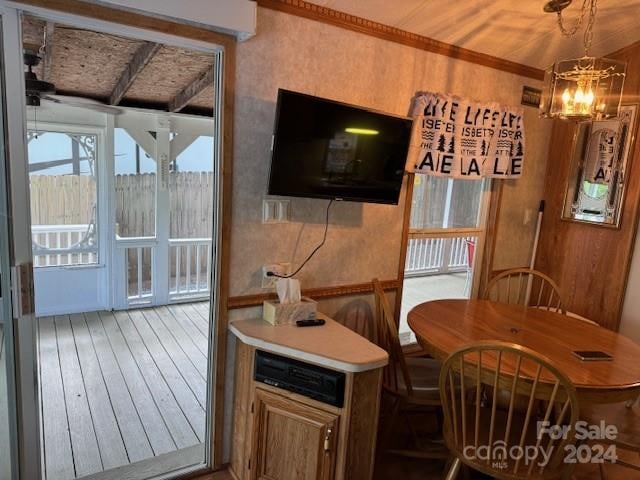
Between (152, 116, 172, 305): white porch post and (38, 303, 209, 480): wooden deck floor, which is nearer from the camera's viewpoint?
(38, 303, 209, 480): wooden deck floor

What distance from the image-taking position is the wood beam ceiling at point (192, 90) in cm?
330

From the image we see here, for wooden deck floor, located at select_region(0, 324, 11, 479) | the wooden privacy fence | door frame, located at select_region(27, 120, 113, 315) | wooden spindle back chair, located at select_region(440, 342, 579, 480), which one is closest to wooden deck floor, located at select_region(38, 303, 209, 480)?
door frame, located at select_region(27, 120, 113, 315)

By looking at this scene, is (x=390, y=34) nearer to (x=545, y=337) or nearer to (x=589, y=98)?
(x=589, y=98)

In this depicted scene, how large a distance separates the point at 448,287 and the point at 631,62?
2.01m

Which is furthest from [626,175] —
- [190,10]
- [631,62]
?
[190,10]

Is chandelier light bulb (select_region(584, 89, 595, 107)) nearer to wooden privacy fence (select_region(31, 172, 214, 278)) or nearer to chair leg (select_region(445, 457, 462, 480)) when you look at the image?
chair leg (select_region(445, 457, 462, 480))

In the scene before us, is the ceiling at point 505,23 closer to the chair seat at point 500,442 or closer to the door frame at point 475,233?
the door frame at point 475,233

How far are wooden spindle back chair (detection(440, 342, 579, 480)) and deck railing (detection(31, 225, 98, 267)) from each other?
13.1 feet

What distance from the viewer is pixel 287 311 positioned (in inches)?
81.5

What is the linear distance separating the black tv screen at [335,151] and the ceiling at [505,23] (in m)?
0.55

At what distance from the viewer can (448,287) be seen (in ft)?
11.0

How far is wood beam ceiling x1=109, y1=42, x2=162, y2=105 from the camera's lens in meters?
2.56

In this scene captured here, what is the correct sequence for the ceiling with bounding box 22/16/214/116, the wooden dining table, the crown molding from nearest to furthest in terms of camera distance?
the wooden dining table
the crown molding
the ceiling with bounding box 22/16/214/116

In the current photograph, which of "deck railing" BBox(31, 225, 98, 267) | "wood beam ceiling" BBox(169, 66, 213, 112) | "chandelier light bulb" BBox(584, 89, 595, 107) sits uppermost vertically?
"wood beam ceiling" BBox(169, 66, 213, 112)
